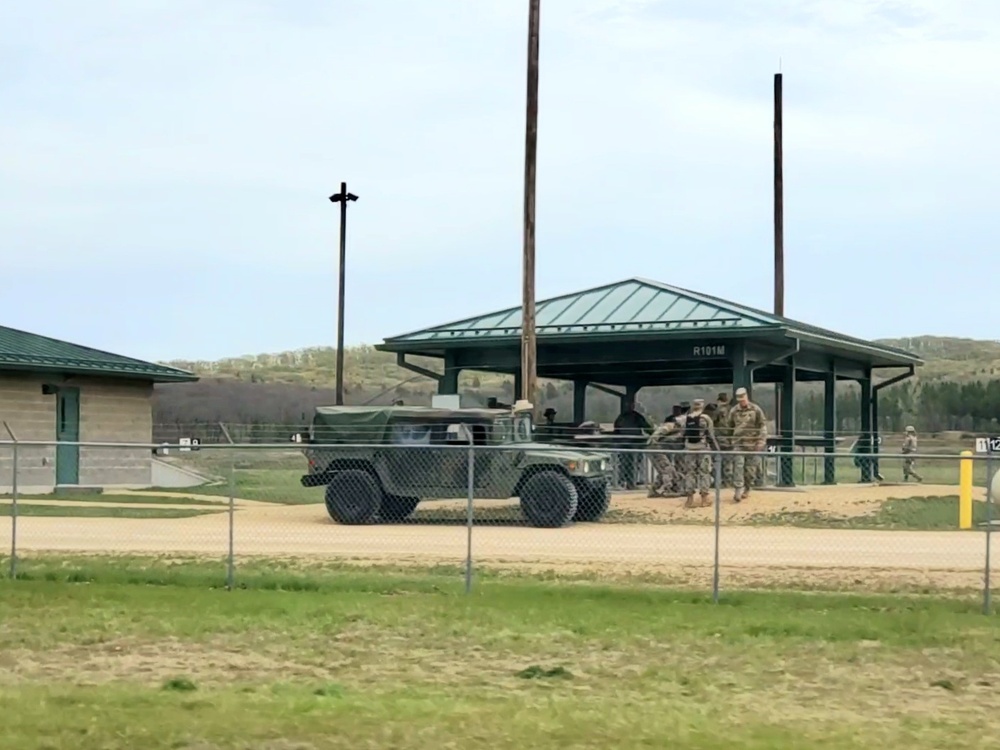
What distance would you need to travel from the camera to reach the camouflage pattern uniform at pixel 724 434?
21797 mm

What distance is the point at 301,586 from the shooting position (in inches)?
562

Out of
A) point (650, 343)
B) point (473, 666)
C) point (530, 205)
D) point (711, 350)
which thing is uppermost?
point (530, 205)

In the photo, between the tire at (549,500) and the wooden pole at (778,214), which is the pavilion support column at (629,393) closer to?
the wooden pole at (778,214)

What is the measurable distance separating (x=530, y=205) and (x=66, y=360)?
10.6 metres

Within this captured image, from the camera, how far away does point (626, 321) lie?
29.5 metres

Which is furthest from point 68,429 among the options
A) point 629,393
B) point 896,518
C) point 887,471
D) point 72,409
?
point 887,471

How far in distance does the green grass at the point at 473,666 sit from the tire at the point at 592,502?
5456 mm

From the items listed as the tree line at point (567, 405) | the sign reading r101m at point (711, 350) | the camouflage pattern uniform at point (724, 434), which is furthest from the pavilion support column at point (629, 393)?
the camouflage pattern uniform at point (724, 434)

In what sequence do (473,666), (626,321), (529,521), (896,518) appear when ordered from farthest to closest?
(626,321), (529,521), (896,518), (473,666)

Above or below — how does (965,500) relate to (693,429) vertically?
below

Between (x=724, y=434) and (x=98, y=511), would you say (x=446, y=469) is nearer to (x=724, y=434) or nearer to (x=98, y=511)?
(x=98, y=511)

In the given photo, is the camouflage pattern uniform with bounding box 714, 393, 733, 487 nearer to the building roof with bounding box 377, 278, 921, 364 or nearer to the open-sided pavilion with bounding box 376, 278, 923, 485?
the open-sided pavilion with bounding box 376, 278, 923, 485

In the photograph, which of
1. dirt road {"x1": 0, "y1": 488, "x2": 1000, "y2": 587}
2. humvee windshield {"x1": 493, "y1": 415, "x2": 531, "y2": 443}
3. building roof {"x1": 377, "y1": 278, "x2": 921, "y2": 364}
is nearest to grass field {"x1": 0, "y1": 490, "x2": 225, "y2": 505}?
dirt road {"x1": 0, "y1": 488, "x2": 1000, "y2": 587}

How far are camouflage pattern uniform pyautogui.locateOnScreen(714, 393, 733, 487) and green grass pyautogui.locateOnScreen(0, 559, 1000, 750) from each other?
7648mm
